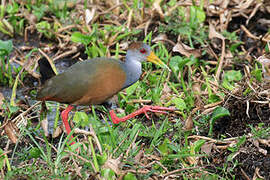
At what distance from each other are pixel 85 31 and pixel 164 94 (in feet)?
4.90

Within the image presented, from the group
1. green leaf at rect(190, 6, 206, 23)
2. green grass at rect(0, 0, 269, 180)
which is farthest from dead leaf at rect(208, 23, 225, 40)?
green leaf at rect(190, 6, 206, 23)

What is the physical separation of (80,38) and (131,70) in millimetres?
1044

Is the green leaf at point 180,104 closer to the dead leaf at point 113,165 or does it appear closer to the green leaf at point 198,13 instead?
the dead leaf at point 113,165

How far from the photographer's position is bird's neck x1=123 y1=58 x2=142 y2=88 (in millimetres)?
4176

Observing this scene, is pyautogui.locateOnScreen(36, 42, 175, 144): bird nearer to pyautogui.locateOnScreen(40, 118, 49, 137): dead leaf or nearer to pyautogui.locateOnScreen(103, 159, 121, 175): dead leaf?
→ pyautogui.locateOnScreen(40, 118, 49, 137): dead leaf

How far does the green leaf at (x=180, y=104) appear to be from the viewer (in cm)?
416

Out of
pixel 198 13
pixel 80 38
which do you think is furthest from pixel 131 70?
pixel 198 13

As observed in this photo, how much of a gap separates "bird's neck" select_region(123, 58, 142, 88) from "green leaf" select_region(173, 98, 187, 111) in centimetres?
43

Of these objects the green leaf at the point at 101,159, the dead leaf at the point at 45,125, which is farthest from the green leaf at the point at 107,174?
the dead leaf at the point at 45,125

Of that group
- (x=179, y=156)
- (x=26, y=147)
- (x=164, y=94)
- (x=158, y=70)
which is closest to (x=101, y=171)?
(x=179, y=156)

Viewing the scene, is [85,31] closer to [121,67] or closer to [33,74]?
[33,74]

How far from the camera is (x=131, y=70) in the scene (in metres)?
4.23

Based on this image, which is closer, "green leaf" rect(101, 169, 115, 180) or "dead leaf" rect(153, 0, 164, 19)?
"green leaf" rect(101, 169, 115, 180)

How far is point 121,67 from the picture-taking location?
415 centimetres
